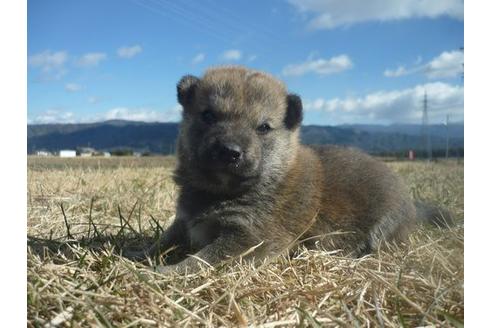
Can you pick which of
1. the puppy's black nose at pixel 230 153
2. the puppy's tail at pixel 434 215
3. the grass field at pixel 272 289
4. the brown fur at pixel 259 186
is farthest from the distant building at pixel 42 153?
the puppy's tail at pixel 434 215

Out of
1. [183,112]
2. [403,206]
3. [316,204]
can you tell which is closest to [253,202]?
[316,204]

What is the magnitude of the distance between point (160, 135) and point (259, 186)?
72cm

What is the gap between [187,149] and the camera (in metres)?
3.26

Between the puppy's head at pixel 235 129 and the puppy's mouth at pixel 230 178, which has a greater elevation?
the puppy's head at pixel 235 129

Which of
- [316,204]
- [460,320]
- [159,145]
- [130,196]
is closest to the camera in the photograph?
[460,320]

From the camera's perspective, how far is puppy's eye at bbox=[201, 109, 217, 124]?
3076 mm

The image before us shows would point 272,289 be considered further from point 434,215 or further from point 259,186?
point 434,215

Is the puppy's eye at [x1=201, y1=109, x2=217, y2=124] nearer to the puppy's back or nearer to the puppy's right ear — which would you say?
the puppy's right ear

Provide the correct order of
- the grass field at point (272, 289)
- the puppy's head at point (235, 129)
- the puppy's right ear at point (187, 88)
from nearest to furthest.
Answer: the grass field at point (272, 289) → the puppy's head at point (235, 129) → the puppy's right ear at point (187, 88)

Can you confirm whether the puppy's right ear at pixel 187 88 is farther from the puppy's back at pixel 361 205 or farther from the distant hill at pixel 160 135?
the puppy's back at pixel 361 205

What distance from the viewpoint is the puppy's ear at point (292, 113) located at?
11.0 ft

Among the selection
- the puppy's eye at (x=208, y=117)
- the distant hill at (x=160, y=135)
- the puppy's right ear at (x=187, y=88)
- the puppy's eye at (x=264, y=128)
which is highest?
the puppy's right ear at (x=187, y=88)
